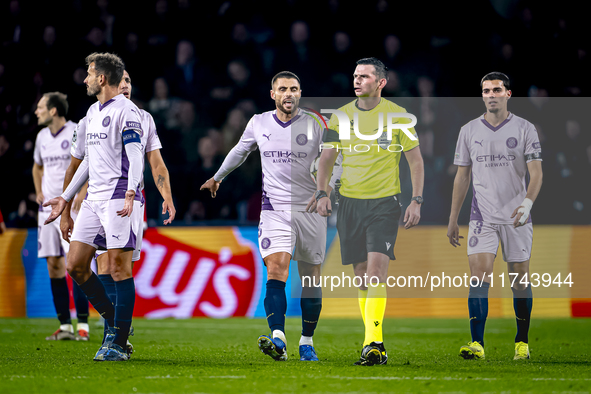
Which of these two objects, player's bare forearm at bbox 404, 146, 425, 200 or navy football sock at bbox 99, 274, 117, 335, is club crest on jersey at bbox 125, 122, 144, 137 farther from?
player's bare forearm at bbox 404, 146, 425, 200

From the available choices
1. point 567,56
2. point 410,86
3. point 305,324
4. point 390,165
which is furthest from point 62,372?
point 567,56

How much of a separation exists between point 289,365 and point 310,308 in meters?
0.73

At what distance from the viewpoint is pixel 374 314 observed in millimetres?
5238

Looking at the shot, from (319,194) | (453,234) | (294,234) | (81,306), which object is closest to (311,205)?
(319,194)

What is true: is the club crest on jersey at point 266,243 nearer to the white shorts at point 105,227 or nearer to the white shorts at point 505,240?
the white shorts at point 105,227

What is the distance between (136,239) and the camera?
535cm

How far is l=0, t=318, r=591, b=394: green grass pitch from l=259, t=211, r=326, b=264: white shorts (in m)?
0.80

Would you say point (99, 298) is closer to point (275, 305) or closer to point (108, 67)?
point (275, 305)

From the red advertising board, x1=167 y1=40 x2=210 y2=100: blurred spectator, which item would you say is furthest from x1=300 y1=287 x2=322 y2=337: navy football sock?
A: x1=167 y1=40 x2=210 y2=100: blurred spectator

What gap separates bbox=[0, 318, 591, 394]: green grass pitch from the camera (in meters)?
4.04

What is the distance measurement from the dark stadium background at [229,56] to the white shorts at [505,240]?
242 inches

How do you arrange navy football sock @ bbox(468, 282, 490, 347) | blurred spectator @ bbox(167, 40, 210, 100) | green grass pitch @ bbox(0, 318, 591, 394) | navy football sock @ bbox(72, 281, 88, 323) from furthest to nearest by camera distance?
1. blurred spectator @ bbox(167, 40, 210, 100)
2. navy football sock @ bbox(72, 281, 88, 323)
3. navy football sock @ bbox(468, 282, 490, 347)
4. green grass pitch @ bbox(0, 318, 591, 394)

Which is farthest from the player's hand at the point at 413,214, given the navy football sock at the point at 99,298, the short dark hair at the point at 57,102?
the short dark hair at the point at 57,102

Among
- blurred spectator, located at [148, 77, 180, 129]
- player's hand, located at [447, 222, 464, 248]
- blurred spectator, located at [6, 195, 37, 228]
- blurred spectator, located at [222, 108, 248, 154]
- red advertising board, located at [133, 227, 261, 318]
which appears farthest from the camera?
blurred spectator, located at [148, 77, 180, 129]
